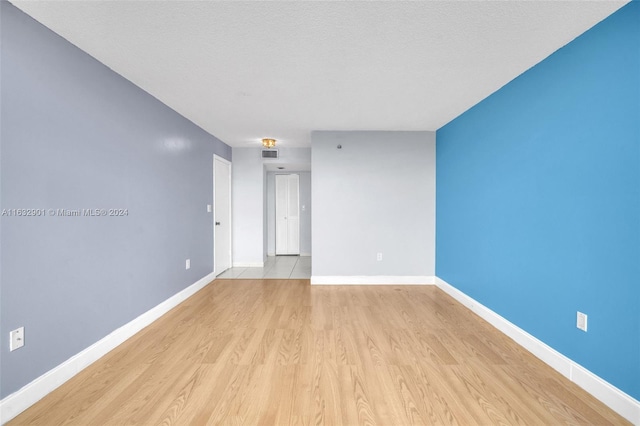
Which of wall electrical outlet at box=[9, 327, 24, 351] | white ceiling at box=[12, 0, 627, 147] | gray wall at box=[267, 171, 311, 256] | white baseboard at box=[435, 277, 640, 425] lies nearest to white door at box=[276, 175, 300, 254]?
gray wall at box=[267, 171, 311, 256]

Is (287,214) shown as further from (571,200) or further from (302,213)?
(571,200)

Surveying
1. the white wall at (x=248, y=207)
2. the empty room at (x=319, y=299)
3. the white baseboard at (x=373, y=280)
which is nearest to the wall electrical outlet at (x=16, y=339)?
the empty room at (x=319, y=299)

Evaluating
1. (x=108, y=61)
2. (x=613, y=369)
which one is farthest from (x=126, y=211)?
(x=613, y=369)

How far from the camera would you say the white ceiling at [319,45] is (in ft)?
5.61

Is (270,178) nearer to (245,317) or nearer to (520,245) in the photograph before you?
(245,317)

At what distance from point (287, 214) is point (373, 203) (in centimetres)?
345

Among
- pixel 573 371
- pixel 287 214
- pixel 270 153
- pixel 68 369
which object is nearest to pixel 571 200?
pixel 573 371

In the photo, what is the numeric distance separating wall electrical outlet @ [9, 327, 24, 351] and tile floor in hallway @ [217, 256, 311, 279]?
326 cm

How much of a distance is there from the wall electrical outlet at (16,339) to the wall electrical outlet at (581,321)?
3.51 m

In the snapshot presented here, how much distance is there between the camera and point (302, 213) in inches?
294

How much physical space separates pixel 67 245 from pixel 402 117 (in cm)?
365

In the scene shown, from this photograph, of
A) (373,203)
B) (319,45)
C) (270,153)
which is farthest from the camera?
(270,153)

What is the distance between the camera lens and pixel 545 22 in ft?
5.99

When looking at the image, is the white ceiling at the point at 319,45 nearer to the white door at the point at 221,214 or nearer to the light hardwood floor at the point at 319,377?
the white door at the point at 221,214
